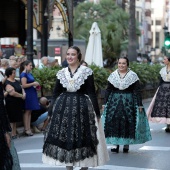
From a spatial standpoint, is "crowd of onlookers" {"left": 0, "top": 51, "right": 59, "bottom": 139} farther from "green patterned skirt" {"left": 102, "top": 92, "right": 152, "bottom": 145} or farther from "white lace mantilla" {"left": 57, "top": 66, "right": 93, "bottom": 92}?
"white lace mantilla" {"left": 57, "top": 66, "right": 93, "bottom": 92}

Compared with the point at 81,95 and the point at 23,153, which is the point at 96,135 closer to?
the point at 81,95

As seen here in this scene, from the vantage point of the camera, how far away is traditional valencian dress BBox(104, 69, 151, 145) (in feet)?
40.7

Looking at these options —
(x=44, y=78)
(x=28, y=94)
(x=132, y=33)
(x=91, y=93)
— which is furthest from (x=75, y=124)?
(x=132, y=33)

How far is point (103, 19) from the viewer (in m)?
59.8

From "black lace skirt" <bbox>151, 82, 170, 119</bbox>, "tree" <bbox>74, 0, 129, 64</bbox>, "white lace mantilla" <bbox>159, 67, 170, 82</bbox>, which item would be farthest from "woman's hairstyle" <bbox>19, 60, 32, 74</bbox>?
"tree" <bbox>74, 0, 129, 64</bbox>

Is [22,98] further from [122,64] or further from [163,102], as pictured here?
[163,102]

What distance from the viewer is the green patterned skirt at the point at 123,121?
12.4 metres

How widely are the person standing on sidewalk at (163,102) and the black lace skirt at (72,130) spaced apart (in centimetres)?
688

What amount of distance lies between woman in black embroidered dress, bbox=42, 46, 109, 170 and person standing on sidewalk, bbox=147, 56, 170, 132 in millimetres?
6812

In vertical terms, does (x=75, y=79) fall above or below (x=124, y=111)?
above

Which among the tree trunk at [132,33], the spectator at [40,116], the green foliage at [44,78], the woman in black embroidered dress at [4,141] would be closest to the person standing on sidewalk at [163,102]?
the spectator at [40,116]

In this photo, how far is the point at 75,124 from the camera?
9289 millimetres

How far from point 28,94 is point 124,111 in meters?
3.52

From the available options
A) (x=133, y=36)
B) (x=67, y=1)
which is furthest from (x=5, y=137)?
(x=133, y=36)
